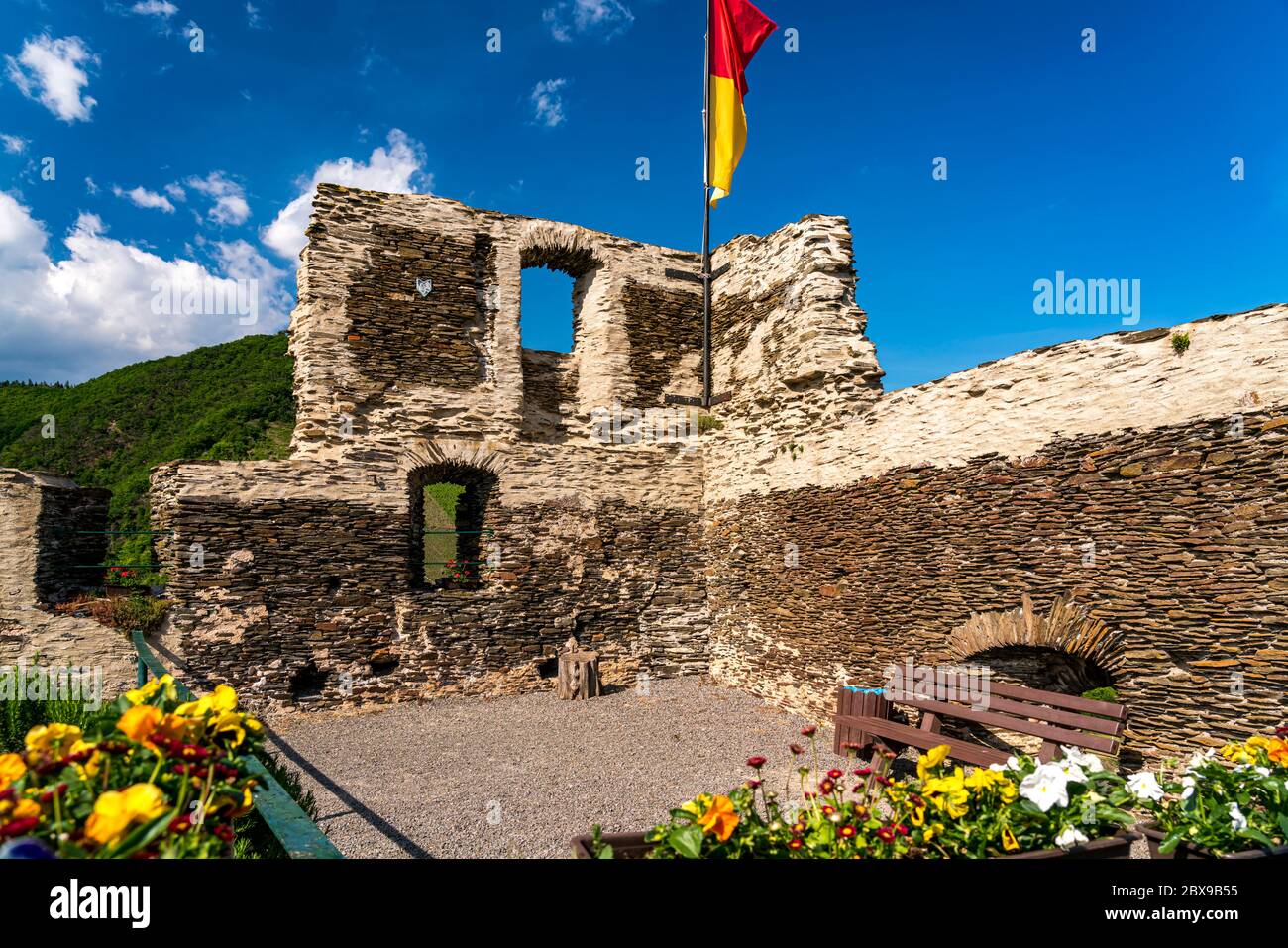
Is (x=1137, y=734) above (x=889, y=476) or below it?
below

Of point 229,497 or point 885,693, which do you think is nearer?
point 885,693

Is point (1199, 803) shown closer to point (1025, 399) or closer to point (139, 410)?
point (1025, 399)

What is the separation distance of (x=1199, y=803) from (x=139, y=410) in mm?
28039

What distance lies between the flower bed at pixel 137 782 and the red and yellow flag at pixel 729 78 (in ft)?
37.9

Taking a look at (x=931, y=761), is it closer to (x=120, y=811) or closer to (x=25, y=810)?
(x=120, y=811)

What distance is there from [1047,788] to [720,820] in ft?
5.12

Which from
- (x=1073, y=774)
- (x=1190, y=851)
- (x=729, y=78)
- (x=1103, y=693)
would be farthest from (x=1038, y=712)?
(x=729, y=78)

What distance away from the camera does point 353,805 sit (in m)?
5.88

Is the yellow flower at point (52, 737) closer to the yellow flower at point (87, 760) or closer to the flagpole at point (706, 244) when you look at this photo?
the yellow flower at point (87, 760)

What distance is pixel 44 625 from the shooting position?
25.6 ft

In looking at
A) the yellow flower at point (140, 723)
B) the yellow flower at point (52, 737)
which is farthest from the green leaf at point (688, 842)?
the yellow flower at point (52, 737)

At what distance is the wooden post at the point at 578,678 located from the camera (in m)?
9.65
